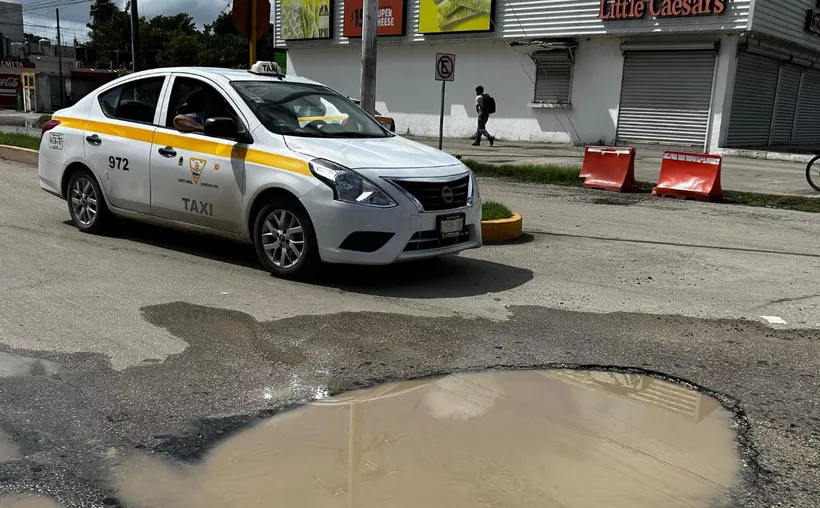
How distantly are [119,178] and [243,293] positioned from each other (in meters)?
2.28

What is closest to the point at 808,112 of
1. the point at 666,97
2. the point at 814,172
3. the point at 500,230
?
the point at 666,97

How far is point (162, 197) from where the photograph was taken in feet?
22.6

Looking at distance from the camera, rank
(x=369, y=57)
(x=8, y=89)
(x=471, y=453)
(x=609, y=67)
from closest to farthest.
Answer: (x=471, y=453) → (x=369, y=57) → (x=609, y=67) → (x=8, y=89)

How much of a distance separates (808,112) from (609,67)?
26.7 ft

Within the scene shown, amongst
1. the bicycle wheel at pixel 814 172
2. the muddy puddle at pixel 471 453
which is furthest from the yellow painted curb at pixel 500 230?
the bicycle wheel at pixel 814 172

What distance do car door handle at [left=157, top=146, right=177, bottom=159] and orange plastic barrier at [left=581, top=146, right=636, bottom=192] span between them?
8764 mm

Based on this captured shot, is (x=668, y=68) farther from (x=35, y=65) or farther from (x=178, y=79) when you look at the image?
(x=35, y=65)

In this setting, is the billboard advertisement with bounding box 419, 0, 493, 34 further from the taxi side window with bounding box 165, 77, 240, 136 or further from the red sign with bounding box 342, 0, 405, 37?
the taxi side window with bounding box 165, 77, 240, 136

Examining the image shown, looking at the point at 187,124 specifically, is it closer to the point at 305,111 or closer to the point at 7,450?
the point at 305,111

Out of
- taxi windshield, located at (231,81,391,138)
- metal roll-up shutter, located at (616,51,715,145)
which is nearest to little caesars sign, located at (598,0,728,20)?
metal roll-up shutter, located at (616,51,715,145)

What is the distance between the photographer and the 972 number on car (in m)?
7.14

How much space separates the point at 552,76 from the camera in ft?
81.7

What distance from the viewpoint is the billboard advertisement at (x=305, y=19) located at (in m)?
30.3

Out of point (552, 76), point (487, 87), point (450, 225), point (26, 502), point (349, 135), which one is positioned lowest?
point (26, 502)
